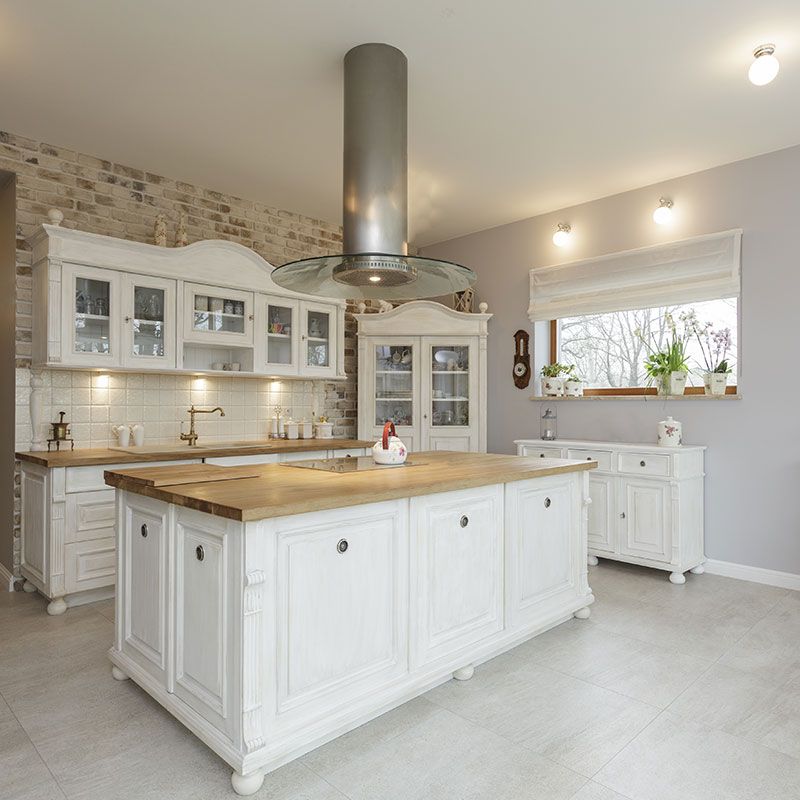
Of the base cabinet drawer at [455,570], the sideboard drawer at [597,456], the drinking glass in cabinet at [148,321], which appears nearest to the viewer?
the base cabinet drawer at [455,570]

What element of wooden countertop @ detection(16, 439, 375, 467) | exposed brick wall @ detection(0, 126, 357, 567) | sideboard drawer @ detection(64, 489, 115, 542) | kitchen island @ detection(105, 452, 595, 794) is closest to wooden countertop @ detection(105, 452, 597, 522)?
kitchen island @ detection(105, 452, 595, 794)

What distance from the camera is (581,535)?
3.16 m

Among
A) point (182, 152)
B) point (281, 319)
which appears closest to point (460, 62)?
point (182, 152)

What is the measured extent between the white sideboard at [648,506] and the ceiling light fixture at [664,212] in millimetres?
1620

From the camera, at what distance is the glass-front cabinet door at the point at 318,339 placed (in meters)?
4.71

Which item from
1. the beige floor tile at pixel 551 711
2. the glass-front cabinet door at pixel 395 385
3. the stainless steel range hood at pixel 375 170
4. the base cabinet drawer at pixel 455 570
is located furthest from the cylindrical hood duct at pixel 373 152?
the glass-front cabinet door at pixel 395 385

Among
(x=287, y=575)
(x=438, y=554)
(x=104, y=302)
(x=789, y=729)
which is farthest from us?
(x=104, y=302)

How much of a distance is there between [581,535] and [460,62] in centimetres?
246

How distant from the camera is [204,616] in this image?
6.38ft

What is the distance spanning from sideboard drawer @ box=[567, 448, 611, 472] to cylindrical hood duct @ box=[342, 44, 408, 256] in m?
2.31

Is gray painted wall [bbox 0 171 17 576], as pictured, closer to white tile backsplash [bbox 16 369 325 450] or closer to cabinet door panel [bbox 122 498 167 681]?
white tile backsplash [bbox 16 369 325 450]

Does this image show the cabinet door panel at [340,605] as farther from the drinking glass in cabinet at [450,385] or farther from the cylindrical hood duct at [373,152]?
the drinking glass in cabinet at [450,385]

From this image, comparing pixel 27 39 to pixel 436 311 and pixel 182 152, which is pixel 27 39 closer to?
pixel 182 152

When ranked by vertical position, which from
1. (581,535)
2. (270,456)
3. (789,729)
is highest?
(270,456)
